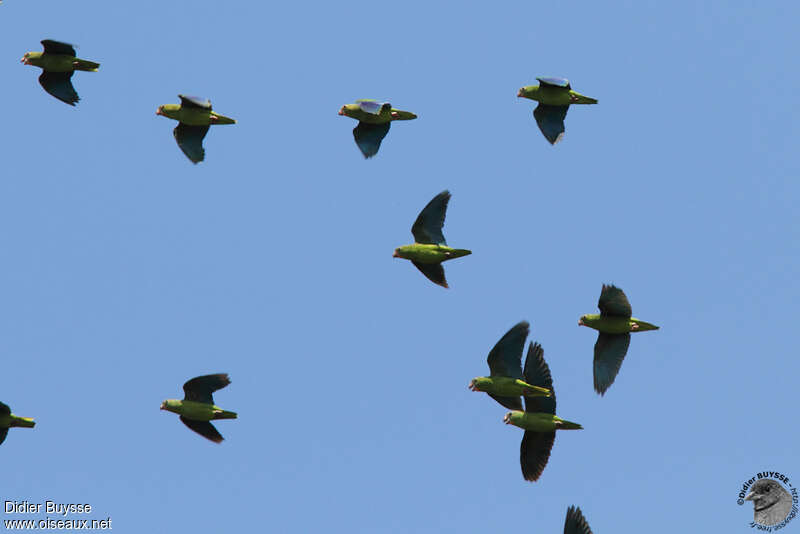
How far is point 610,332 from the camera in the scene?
43.2 m

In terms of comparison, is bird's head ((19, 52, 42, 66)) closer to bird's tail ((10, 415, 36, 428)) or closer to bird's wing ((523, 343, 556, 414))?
bird's tail ((10, 415, 36, 428))

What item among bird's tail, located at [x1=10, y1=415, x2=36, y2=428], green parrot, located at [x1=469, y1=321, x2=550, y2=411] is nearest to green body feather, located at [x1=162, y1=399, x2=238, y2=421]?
bird's tail, located at [x1=10, y1=415, x2=36, y2=428]

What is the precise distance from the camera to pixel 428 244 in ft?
148

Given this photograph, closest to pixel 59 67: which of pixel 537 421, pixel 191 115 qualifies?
pixel 191 115

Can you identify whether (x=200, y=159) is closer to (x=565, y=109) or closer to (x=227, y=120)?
(x=227, y=120)

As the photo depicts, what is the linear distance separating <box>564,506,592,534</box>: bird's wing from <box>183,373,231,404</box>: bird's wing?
39.9 ft

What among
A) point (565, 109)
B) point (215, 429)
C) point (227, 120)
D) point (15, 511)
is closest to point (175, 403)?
point (215, 429)

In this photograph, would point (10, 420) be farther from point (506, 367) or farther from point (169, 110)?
point (506, 367)

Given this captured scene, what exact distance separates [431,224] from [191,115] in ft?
30.5

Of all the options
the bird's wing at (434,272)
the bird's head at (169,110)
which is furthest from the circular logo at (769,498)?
the bird's head at (169,110)

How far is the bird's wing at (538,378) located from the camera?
4281 centimetres

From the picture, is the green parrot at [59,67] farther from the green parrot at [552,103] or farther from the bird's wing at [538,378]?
the bird's wing at [538,378]

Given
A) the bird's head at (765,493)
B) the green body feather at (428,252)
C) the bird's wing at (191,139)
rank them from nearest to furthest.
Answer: the bird's head at (765,493)
the green body feather at (428,252)
the bird's wing at (191,139)

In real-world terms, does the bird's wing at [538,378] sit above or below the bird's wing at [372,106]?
below
